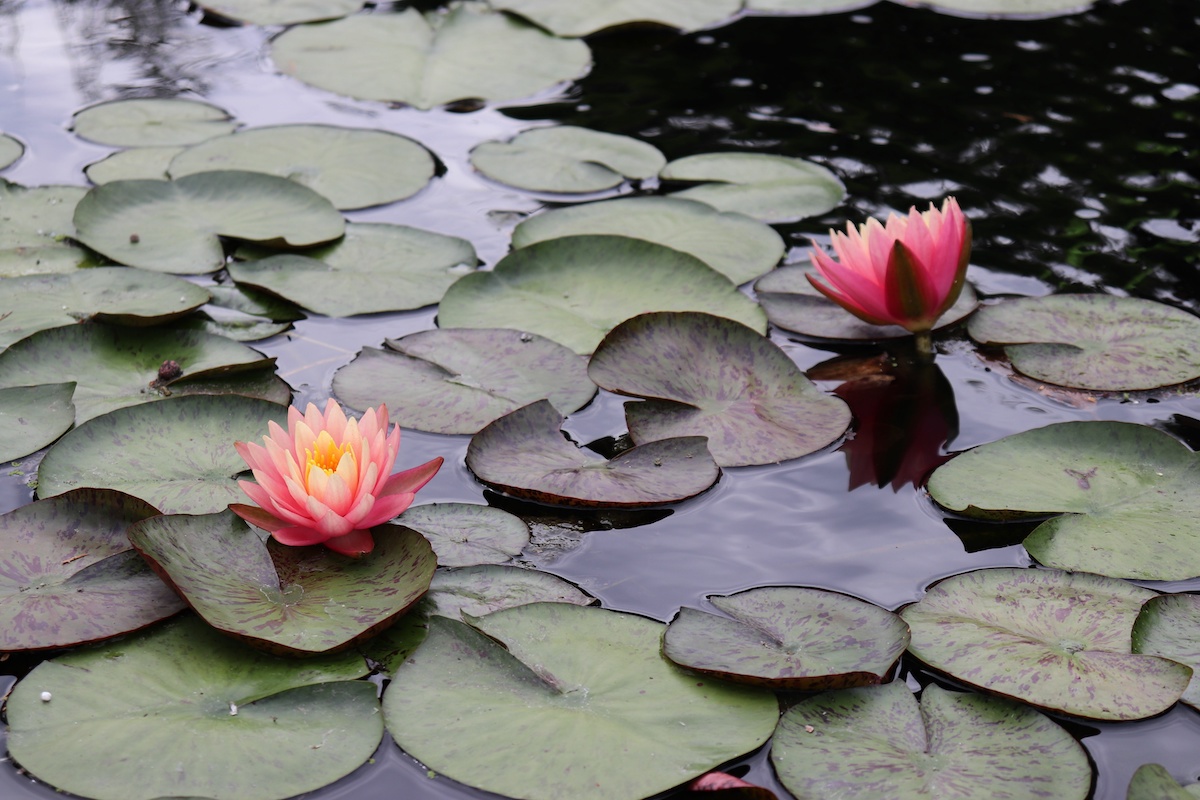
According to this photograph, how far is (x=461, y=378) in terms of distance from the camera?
2566 millimetres

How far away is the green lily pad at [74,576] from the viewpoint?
5.83 feet

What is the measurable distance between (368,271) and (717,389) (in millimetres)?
1092

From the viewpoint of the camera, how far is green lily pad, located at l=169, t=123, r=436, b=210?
3436 mm

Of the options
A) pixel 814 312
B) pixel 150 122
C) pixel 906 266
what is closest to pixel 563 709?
pixel 906 266

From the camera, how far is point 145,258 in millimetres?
2975

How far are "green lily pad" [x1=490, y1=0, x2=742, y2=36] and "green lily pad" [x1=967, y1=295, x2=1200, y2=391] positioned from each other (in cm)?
241

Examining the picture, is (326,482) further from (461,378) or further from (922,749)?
(922,749)

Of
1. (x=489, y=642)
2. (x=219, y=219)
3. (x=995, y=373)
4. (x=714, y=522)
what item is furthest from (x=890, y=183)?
(x=489, y=642)

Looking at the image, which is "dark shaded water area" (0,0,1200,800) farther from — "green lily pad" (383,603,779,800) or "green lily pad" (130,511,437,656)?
"green lily pad" (130,511,437,656)

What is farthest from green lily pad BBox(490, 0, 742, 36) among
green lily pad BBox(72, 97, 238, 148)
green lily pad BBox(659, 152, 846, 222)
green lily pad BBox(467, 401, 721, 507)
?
green lily pad BBox(467, 401, 721, 507)

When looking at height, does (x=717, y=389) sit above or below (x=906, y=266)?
below

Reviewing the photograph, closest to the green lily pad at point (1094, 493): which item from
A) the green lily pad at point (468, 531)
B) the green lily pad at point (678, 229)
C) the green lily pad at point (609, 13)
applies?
the green lily pad at point (468, 531)

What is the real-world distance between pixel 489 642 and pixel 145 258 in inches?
69.4

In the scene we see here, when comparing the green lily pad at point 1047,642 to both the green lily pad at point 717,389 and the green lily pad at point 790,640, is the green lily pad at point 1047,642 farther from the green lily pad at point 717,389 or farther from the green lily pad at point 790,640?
the green lily pad at point 717,389
